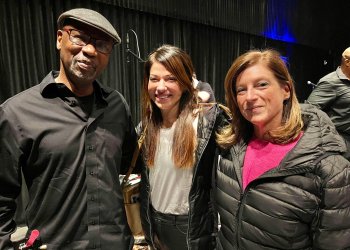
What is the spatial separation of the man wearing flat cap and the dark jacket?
0.42m

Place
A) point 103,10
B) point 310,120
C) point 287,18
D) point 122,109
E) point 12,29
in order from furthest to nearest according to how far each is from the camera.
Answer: point 287,18
point 103,10
point 12,29
point 122,109
point 310,120

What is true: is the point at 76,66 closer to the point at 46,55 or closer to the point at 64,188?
the point at 64,188


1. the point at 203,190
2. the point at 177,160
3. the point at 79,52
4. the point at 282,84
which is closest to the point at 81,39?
the point at 79,52

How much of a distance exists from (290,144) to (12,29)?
11.1 ft

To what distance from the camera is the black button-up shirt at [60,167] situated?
130cm

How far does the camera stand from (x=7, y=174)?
4.25ft

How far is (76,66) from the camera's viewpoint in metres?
1.36

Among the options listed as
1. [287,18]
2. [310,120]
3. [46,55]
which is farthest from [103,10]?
[287,18]

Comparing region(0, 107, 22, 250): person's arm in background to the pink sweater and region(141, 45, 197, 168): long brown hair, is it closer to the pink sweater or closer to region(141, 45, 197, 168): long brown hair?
region(141, 45, 197, 168): long brown hair

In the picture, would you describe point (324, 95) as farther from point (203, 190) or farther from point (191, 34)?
point (191, 34)

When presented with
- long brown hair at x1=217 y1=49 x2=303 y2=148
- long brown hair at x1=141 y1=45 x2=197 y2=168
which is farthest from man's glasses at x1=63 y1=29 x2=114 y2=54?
long brown hair at x1=217 y1=49 x2=303 y2=148

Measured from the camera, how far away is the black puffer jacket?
113cm

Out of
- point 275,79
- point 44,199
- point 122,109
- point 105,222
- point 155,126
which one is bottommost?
point 105,222

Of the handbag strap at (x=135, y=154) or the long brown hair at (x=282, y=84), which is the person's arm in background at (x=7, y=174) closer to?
the handbag strap at (x=135, y=154)
